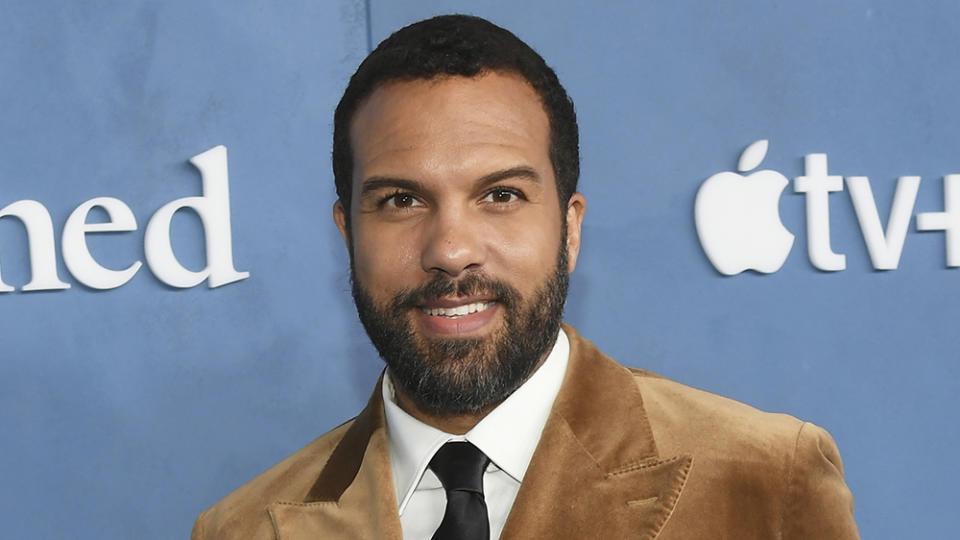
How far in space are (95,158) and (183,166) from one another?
21 cm

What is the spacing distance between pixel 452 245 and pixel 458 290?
6cm

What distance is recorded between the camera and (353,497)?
158 centimetres

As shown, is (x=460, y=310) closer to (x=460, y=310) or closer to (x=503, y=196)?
(x=460, y=310)

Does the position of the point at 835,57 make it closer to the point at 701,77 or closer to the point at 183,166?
the point at 701,77

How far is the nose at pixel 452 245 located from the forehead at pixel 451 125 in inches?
2.8

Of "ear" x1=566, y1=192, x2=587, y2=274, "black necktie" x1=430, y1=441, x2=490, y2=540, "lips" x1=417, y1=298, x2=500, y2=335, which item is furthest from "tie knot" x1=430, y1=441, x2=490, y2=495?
"ear" x1=566, y1=192, x2=587, y2=274

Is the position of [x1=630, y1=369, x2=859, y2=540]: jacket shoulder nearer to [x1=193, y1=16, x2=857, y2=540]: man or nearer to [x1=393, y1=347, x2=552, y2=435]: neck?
[x1=193, y1=16, x2=857, y2=540]: man

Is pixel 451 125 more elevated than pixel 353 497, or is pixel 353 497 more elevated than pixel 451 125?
pixel 451 125

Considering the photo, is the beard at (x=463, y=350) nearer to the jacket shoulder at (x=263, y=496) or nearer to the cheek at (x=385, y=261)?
the cheek at (x=385, y=261)

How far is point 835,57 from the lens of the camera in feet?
8.57

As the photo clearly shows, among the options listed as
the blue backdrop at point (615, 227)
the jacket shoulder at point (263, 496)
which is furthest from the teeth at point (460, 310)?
the blue backdrop at point (615, 227)

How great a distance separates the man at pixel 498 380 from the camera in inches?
55.4

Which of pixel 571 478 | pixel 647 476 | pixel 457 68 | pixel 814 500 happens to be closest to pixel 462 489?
pixel 571 478

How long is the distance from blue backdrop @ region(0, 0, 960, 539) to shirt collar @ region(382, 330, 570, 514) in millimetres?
1073
